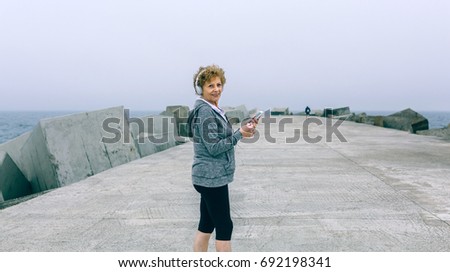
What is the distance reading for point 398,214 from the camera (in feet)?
13.9

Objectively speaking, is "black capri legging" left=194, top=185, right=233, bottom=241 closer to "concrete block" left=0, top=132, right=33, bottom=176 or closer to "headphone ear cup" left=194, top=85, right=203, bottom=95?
"headphone ear cup" left=194, top=85, right=203, bottom=95

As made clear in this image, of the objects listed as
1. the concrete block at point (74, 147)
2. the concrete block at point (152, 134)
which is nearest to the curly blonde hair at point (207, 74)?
the concrete block at point (74, 147)

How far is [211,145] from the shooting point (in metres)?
2.54

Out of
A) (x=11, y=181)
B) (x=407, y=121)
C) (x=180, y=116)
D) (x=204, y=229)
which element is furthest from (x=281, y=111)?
(x=204, y=229)

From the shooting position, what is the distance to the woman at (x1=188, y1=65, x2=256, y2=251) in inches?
100

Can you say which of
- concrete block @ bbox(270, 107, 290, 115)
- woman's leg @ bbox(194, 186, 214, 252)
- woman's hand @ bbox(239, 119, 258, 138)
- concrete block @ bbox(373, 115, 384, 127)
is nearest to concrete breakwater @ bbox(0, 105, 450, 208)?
woman's leg @ bbox(194, 186, 214, 252)

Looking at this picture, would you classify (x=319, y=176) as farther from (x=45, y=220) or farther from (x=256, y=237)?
(x=45, y=220)

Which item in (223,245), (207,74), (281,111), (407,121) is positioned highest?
(207,74)

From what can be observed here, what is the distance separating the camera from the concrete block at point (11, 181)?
7.18 metres

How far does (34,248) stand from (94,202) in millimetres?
1551

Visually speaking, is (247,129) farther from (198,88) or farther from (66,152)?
(66,152)

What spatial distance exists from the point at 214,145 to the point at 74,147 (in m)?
5.08

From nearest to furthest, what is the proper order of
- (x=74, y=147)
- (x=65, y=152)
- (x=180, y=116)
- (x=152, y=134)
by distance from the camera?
(x=65, y=152) → (x=74, y=147) → (x=152, y=134) → (x=180, y=116)
